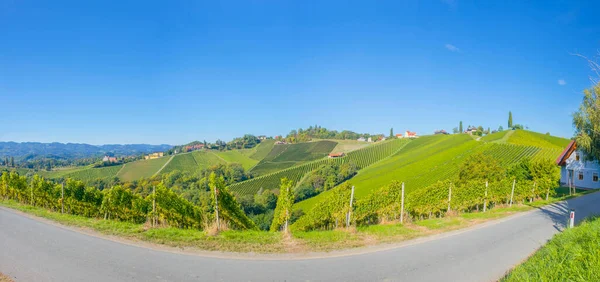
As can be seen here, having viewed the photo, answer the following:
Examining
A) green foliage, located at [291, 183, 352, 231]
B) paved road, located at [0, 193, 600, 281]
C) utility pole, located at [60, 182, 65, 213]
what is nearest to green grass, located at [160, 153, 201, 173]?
utility pole, located at [60, 182, 65, 213]

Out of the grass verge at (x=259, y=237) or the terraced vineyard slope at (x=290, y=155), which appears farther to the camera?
the terraced vineyard slope at (x=290, y=155)

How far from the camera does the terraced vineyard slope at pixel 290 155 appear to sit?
10701 centimetres

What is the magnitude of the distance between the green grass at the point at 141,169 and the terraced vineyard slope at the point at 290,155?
39.7m

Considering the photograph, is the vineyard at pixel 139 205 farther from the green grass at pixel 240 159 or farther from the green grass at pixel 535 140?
the green grass at pixel 240 159

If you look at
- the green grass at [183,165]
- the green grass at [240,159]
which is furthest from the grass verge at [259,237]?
the green grass at [240,159]

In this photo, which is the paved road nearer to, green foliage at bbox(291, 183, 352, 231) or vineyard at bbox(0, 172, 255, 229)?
vineyard at bbox(0, 172, 255, 229)

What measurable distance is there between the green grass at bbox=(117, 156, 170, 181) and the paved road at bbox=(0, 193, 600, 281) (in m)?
99.1

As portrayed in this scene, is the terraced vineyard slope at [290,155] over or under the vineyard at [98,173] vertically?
over

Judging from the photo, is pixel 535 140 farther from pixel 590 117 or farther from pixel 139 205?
pixel 139 205

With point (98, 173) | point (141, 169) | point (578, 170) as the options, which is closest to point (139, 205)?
point (578, 170)

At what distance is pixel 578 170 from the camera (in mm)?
36406

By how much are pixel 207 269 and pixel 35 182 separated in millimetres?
16341

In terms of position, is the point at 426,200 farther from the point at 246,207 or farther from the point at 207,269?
the point at 246,207

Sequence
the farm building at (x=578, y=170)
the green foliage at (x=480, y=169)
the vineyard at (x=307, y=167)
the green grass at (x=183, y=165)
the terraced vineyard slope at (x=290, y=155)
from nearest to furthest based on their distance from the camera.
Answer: the green foliage at (x=480, y=169) < the farm building at (x=578, y=170) < the vineyard at (x=307, y=167) < the green grass at (x=183, y=165) < the terraced vineyard slope at (x=290, y=155)
